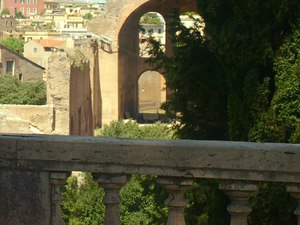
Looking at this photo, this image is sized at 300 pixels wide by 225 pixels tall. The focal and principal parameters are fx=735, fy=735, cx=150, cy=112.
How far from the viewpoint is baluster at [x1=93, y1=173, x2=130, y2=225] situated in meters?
3.54

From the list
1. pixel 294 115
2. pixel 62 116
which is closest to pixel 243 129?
pixel 294 115

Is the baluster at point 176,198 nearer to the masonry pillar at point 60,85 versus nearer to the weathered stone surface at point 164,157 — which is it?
the weathered stone surface at point 164,157

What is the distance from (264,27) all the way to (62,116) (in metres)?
16.3

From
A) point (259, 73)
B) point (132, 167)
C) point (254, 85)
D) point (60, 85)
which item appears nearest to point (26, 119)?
point (60, 85)

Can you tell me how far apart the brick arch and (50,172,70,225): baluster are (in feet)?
88.3

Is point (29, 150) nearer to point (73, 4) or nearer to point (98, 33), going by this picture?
point (98, 33)

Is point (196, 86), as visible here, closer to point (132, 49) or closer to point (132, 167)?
point (132, 167)

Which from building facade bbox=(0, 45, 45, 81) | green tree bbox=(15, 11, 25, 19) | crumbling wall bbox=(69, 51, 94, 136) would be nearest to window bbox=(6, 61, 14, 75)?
building facade bbox=(0, 45, 45, 81)

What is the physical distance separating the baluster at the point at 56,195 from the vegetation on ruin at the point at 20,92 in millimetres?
26770

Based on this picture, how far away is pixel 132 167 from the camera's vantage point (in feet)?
11.8

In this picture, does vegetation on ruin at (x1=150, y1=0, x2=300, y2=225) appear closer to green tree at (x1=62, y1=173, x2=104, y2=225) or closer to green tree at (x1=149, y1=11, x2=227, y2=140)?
green tree at (x1=149, y1=11, x2=227, y2=140)

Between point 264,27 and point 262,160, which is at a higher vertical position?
point 264,27

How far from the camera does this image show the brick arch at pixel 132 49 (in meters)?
32.2

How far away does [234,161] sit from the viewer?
3.51m
